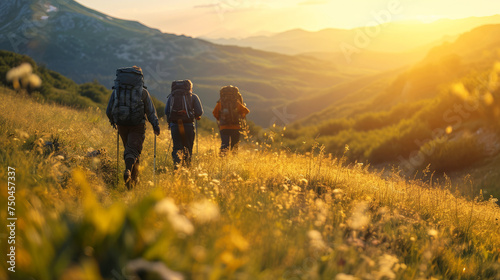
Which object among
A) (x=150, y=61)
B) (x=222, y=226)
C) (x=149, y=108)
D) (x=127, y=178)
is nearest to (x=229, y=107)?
(x=149, y=108)

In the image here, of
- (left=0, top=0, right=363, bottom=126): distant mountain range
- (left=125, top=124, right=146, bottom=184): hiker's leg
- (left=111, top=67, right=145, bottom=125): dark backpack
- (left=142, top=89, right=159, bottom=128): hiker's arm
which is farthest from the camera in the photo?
(left=0, top=0, right=363, bottom=126): distant mountain range

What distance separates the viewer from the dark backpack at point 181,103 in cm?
754

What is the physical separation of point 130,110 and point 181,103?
179cm

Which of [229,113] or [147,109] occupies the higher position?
[147,109]

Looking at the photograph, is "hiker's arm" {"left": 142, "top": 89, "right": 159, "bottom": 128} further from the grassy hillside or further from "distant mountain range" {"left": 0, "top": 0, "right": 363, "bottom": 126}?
"distant mountain range" {"left": 0, "top": 0, "right": 363, "bottom": 126}

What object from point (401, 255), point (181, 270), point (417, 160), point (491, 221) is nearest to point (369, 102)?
point (417, 160)

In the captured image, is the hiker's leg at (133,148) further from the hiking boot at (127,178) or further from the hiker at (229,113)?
the hiker at (229,113)

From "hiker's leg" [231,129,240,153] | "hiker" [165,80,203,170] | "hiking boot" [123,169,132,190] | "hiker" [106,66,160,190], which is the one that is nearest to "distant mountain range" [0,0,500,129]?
"hiker's leg" [231,129,240,153]

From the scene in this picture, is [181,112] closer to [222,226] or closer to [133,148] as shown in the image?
[133,148]

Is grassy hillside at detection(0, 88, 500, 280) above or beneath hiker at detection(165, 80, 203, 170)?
beneath

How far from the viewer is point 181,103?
7.56 metres

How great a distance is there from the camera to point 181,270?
6.59 ft

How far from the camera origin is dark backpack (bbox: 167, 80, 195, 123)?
754 centimetres

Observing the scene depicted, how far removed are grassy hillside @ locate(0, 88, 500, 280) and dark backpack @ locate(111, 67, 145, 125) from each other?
0.99m
